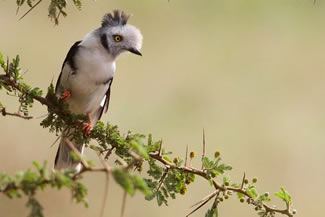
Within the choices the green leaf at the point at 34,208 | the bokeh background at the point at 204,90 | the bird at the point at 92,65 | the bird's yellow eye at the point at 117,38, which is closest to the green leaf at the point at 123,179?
the green leaf at the point at 34,208

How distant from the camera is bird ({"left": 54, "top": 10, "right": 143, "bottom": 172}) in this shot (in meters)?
5.07

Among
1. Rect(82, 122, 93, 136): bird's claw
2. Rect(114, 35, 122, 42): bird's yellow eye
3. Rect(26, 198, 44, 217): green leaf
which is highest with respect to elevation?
Rect(114, 35, 122, 42): bird's yellow eye

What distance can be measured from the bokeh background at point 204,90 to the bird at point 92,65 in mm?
4739

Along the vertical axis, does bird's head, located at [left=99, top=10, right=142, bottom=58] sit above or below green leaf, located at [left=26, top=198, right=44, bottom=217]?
above

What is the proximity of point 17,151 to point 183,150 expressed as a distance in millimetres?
3153

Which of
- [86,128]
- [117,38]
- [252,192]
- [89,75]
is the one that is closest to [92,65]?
[89,75]

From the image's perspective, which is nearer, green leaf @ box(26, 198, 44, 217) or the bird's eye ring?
green leaf @ box(26, 198, 44, 217)

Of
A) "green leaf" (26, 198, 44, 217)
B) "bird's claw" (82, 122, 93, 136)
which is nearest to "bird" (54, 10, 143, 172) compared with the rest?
"bird's claw" (82, 122, 93, 136)

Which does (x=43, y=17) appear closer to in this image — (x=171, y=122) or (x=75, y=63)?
(x=171, y=122)

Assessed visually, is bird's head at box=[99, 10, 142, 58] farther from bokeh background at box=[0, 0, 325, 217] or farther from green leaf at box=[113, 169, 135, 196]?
bokeh background at box=[0, 0, 325, 217]

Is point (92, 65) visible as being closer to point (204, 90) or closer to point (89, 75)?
point (89, 75)

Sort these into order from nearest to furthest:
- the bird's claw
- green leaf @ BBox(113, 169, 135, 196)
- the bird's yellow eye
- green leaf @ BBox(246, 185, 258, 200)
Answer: green leaf @ BBox(113, 169, 135, 196) → green leaf @ BBox(246, 185, 258, 200) → the bird's claw → the bird's yellow eye

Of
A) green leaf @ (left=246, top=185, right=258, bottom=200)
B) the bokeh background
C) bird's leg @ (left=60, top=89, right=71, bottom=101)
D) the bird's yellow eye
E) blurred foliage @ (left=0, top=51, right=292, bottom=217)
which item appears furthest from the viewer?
the bokeh background

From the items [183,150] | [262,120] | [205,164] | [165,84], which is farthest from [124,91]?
[205,164]
